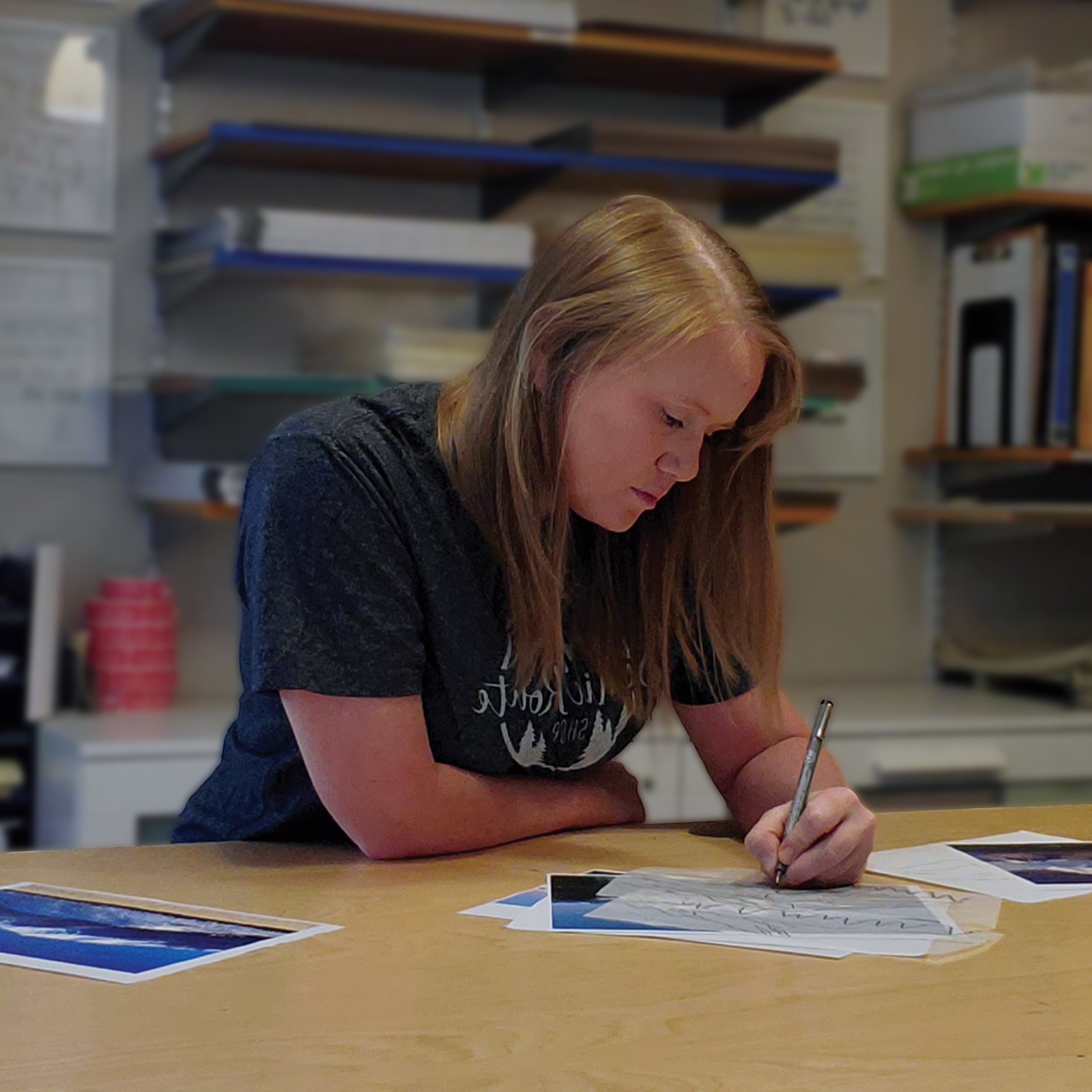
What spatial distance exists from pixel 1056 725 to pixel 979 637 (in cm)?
50

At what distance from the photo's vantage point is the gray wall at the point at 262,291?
9.11 ft

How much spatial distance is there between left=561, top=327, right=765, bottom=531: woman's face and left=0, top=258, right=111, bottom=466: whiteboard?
1.62 metres

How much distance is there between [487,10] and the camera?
2652mm

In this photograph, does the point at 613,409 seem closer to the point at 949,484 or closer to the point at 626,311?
the point at 626,311

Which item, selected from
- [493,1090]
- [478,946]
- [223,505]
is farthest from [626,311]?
[223,505]

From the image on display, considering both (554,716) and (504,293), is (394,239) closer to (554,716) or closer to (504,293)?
(504,293)

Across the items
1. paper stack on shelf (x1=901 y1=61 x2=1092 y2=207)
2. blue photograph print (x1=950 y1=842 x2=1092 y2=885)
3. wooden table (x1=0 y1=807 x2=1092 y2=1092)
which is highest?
paper stack on shelf (x1=901 y1=61 x2=1092 y2=207)

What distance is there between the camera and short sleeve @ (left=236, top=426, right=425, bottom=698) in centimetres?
128

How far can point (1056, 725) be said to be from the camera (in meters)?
2.87

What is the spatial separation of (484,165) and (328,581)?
1.63 m

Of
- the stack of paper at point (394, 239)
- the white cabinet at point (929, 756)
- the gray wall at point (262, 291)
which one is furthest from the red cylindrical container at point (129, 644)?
the white cabinet at point (929, 756)

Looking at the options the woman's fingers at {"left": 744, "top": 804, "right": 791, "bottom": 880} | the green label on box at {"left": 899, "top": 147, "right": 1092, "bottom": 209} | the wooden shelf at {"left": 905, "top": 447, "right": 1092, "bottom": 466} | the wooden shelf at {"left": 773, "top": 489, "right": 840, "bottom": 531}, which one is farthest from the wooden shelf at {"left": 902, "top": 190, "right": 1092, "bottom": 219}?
the woman's fingers at {"left": 744, "top": 804, "right": 791, "bottom": 880}

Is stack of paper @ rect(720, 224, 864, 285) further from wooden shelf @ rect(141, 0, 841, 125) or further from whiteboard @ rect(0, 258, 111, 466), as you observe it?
whiteboard @ rect(0, 258, 111, 466)

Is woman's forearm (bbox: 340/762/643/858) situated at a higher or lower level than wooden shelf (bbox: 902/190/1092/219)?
lower
